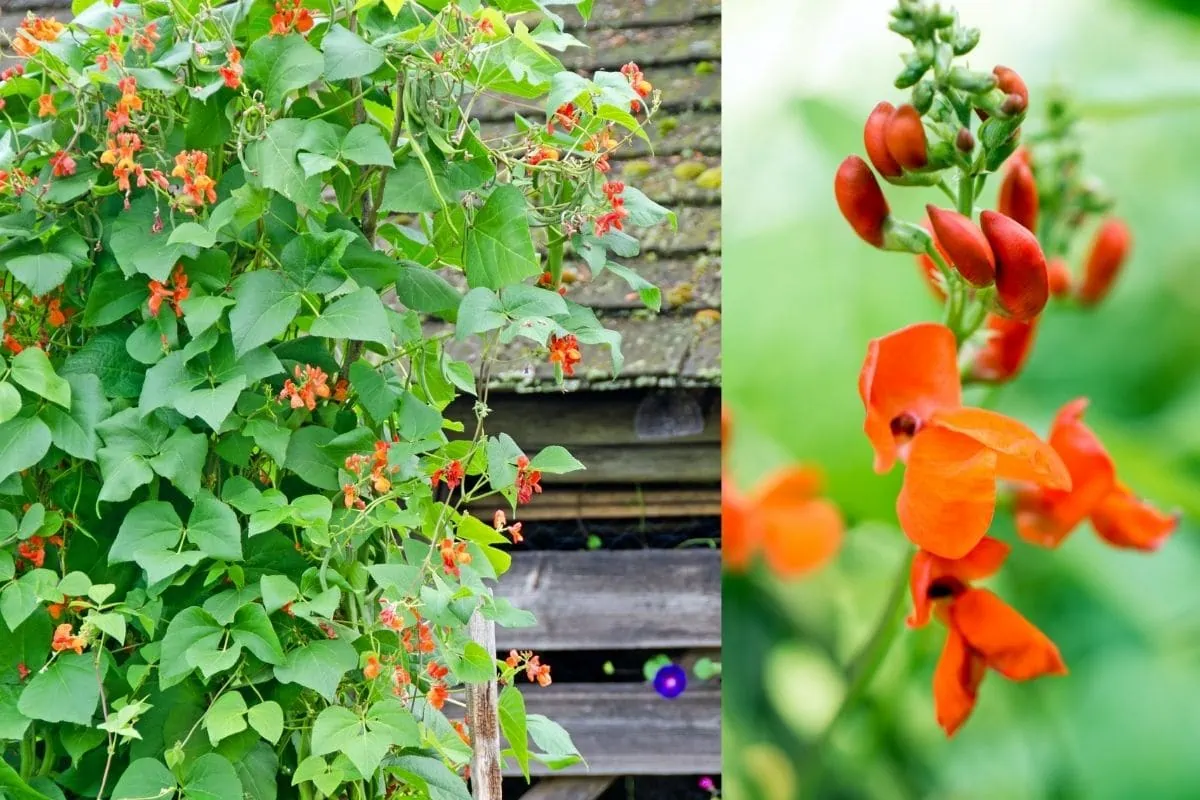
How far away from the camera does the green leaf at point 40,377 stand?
92 cm

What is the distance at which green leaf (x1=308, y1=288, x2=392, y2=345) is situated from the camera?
88 cm

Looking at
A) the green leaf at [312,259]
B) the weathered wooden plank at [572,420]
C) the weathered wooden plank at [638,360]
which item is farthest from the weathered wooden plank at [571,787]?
the green leaf at [312,259]

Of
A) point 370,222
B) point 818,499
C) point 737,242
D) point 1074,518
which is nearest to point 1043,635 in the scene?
point 1074,518

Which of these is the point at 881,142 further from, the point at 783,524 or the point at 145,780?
the point at 145,780

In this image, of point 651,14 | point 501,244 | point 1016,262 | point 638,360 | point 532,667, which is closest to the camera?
point 1016,262

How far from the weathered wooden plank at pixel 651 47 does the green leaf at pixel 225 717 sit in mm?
1758

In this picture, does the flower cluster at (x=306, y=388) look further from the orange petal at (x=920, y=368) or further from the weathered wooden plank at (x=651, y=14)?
the weathered wooden plank at (x=651, y=14)

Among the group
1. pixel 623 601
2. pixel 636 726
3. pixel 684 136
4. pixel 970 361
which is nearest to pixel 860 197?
pixel 970 361

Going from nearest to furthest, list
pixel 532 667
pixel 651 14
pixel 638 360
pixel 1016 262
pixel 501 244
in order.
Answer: pixel 1016 262 < pixel 501 244 < pixel 532 667 < pixel 638 360 < pixel 651 14

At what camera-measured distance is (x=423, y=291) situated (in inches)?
40.0

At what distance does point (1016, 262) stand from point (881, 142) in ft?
0.52

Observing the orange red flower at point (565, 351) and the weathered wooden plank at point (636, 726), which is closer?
the orange red flower at point (565, 351)

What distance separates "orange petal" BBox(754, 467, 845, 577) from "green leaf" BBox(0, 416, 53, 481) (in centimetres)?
63

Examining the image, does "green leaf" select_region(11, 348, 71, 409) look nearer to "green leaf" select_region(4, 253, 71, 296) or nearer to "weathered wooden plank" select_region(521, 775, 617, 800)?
"green leaf" select_region(4, 253, 71, 296)
